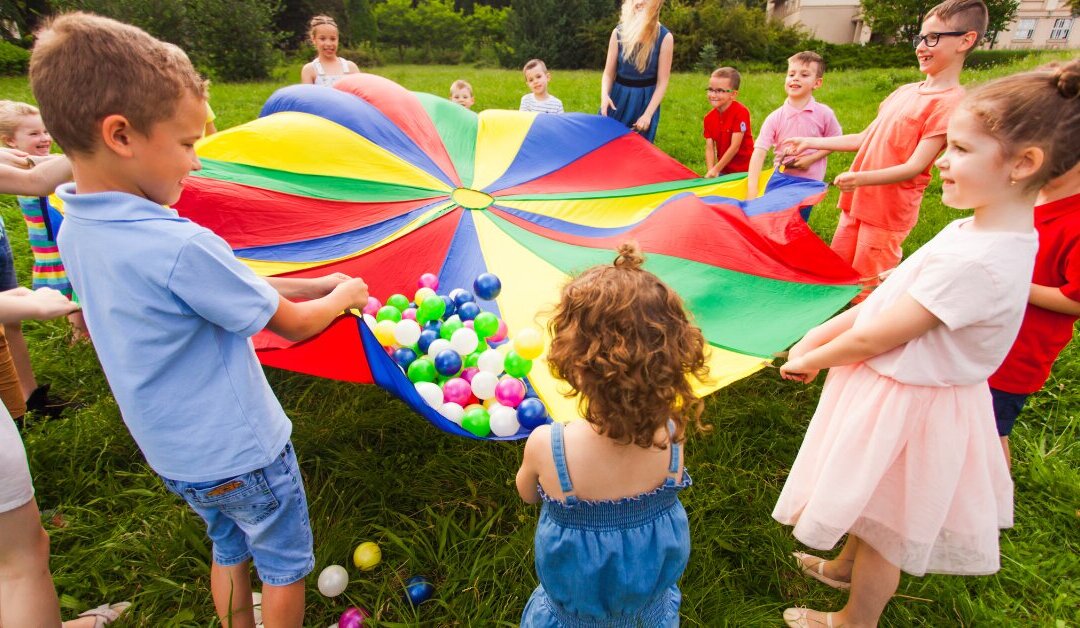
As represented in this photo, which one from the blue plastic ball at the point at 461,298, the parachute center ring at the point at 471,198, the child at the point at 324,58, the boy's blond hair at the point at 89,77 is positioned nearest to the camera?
the boy's blond hair at the point at 89,77

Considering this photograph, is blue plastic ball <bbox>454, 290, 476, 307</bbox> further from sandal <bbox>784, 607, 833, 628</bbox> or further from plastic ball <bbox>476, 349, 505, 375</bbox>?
sandal <bbox>784, 607, 833, 628</bbox>

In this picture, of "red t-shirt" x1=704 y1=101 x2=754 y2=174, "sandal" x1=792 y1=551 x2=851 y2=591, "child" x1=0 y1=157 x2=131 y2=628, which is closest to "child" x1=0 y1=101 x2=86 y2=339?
"child" x1=0 y1=157 x2=131 y2=628

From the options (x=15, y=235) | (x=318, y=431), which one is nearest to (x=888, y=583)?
(x=318, y=431)

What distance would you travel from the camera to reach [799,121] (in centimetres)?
328

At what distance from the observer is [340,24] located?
21828 mm

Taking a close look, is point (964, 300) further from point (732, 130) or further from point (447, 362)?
point (732, 130)

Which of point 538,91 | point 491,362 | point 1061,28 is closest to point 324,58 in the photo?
point 538,91

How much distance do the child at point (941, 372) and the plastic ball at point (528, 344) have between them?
35.4 inches

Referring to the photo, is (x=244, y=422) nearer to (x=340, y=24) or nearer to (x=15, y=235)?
(x=15, y=235)

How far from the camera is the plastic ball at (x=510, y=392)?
2.07m

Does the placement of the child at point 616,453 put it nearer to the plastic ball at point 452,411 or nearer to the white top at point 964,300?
the white top at point 964,300

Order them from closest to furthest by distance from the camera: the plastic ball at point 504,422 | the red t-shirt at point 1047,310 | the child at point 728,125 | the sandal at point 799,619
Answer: the red t-shirt at point 1047,310 < the sandal at point 799,619 < the plastic ball at point 504,422 < the child at point 728,125

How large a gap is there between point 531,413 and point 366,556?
667mm

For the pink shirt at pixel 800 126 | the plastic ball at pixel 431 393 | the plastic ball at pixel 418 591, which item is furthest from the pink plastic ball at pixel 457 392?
the pink shirt at pixel 800 126
